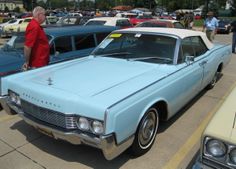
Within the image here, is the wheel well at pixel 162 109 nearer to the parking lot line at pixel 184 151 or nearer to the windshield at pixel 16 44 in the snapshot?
the parking lot line at pixel 184 151

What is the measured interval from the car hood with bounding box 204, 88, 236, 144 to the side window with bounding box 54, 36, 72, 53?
4474mm

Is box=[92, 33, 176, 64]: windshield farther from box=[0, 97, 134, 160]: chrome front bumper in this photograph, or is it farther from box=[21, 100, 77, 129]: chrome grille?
box=[21, 100, 77, 129]: chrome grille

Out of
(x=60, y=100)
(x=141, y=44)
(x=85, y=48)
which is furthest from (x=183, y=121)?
(x=85, y=48)

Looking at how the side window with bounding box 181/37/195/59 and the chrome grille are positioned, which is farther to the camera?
the side window with bounding box 181/37/195/59

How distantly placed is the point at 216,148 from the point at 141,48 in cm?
263

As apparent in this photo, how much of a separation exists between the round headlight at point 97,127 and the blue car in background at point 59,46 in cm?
314

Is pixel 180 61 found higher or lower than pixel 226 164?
higher

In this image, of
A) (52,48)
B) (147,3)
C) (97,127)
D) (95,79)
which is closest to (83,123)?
(97,127)

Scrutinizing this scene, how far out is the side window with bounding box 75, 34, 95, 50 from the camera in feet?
23.2

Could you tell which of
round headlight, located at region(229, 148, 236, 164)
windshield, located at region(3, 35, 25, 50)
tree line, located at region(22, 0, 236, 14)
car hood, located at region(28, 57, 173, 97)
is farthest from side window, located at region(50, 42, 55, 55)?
tree line, located at region(22, 0, 236, 14)

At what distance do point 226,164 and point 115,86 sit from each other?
5.41 feet

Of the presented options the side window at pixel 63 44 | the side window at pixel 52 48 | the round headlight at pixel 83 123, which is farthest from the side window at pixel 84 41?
the round headlight at pixel 83 123

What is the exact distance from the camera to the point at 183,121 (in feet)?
16.3

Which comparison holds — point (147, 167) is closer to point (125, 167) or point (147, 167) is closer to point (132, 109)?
point (125, 167)
